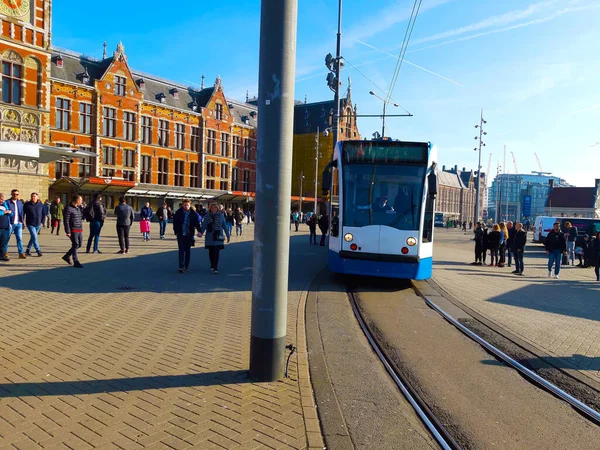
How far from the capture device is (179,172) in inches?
2136

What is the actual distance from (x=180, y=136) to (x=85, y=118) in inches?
452

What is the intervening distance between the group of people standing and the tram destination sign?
293 inches

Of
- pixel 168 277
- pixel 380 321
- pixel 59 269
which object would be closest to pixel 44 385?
pixel 380 321

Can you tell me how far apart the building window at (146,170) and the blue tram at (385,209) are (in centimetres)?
4265

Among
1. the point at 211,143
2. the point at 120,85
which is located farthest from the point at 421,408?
the point at 211,143

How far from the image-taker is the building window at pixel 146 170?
49938 mm

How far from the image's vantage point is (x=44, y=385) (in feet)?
14.2

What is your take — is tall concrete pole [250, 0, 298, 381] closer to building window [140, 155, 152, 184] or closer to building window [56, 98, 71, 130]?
building window [56, 98, 71, 130]

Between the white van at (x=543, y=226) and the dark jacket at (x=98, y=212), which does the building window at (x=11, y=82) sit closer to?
the dark jacket at (x=98, y=212)

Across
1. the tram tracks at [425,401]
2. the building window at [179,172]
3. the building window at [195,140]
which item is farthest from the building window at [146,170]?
the tram tracks at [425,401]

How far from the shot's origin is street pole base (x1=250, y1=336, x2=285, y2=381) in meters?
4.67

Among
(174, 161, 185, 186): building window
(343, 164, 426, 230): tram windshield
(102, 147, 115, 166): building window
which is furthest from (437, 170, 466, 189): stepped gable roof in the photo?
(343, 164, 426, 230): tram windshield

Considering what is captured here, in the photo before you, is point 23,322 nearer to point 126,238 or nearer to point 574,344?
point 574,344

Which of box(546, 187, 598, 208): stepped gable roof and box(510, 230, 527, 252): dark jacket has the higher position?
box(546, 187, 598, 208): stepped gable roof
